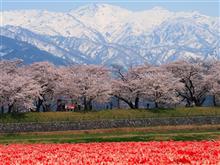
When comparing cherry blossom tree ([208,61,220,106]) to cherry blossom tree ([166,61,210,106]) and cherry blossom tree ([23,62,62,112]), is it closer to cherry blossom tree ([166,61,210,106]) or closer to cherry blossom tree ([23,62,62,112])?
cherry blossom tree ([166,61,210,106])

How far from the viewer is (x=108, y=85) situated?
10438 cm

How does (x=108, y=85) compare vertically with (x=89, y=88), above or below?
above

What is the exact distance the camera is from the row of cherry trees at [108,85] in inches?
3730

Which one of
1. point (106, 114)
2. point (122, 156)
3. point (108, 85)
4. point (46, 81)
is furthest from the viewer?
point (46, 81)

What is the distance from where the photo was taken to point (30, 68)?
11656 cm

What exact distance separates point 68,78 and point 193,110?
27.8 metres

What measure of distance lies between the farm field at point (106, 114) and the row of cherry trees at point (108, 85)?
742cm

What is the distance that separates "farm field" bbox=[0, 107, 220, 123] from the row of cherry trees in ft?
24.3

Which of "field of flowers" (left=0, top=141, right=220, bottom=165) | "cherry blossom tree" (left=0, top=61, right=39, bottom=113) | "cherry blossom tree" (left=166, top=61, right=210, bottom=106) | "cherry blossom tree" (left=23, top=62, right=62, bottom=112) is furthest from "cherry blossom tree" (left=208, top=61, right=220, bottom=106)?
"field of flowers" (left=0, top=141, right=220, bottom=165)

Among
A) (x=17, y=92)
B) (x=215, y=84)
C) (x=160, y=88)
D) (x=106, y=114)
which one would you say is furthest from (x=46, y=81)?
(x=215, y=84)

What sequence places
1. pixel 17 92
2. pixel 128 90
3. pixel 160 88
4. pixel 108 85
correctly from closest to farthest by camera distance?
pixel 17 92 → pixel 160 88 → pixel 108 85 → pixel 128 90

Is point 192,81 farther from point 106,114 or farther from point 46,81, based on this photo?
point 46,81

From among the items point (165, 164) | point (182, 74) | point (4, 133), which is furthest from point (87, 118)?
point (165, 164)

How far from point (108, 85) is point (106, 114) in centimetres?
1686
